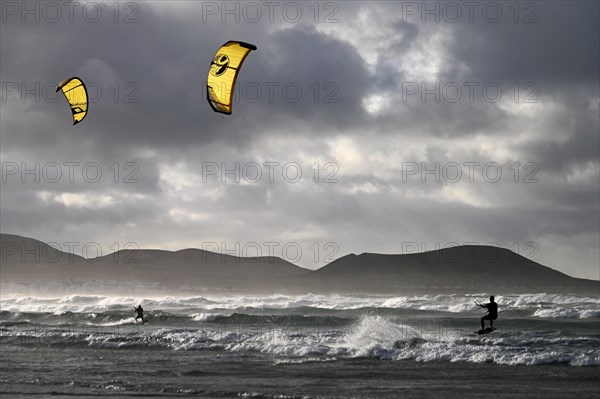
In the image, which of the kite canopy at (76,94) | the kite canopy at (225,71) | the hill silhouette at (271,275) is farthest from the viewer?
the hill silhouette at (271,275)

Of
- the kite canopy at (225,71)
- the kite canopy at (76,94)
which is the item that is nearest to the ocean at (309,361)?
the kite canopy at (225,71)

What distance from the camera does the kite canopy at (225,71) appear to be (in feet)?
60.3

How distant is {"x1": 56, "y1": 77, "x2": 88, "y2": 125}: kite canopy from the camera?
23484 mm

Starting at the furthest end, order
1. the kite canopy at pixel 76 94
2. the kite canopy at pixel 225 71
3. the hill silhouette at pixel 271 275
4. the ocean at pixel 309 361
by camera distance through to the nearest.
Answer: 1. the hill silhouette at pixel 271 275
2. the kite canopy at pixel 76 94
3. the kite canopy at pixel 225 71
4. the ocean at pixel 309 361

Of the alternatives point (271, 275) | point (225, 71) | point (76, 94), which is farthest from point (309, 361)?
point (271, 275)

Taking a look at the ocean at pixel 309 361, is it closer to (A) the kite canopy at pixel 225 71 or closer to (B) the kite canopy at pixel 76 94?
(A) the kite canopy at pixel 225 71

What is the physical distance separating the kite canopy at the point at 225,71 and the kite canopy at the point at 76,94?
6.42 m

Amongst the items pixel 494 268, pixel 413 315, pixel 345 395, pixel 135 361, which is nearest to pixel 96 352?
pixel 135 361

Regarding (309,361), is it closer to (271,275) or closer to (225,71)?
(225,71)

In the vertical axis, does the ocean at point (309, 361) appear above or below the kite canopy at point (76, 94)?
below

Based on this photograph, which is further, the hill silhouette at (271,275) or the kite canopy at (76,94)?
the hill silhouette at (271,275)

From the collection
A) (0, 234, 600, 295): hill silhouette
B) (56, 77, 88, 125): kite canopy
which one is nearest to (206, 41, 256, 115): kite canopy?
(56, 77, 88, 125): kite canopy

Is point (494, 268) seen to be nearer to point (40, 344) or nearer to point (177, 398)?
point (40, 344)

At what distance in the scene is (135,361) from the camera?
17578mm
